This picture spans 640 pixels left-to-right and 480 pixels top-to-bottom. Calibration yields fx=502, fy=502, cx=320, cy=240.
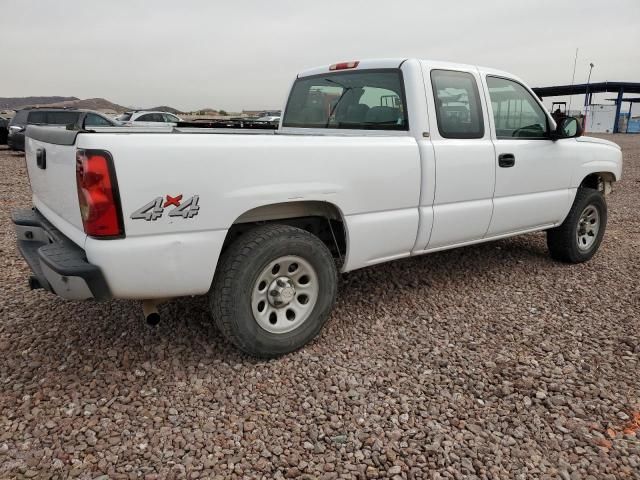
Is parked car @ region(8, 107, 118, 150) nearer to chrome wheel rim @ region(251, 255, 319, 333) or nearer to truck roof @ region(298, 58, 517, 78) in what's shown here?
truck roof @ region(298, 58, 517, 78)

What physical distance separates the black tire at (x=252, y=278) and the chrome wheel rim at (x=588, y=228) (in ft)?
11.0

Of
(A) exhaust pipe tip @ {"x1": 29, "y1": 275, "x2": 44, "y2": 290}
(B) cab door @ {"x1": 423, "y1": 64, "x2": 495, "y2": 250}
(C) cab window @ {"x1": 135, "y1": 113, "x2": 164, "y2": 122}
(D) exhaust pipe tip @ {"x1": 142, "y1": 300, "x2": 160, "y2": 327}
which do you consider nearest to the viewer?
(D) exhaust pipe tip @ {"x1": 142, "y1": 300, "x2": 160, "y2": 327}

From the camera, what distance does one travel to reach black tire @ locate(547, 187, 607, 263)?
4.97m

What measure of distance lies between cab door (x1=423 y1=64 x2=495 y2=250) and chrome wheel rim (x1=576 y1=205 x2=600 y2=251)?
1.76 m

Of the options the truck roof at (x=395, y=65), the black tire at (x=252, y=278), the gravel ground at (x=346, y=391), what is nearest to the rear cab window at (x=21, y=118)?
the gravel ground at (x=346, y=391)

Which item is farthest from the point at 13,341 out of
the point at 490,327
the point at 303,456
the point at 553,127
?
the point at 553,127

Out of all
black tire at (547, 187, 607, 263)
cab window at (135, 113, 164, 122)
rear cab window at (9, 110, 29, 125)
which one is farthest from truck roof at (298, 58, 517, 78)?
cab window at (135, 113, 164, 122)

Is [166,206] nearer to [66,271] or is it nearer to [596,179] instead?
[66,271]

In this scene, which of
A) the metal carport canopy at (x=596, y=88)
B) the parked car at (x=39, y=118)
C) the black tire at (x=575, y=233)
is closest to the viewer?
the black tire at (x=575, y=233)

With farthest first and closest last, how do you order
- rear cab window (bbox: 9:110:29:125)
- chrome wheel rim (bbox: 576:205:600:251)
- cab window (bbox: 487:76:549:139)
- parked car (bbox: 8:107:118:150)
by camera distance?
rear cab window (bbox: 9:110:29:125), parked car (bbox: 8:107:118:150), chrome wheel rim (bbox: 576:205:600:251), cab window (bbox: 487:76:549:139)

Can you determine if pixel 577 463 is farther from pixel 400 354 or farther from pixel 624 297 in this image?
pixel 624 297

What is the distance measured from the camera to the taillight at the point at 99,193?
236cm

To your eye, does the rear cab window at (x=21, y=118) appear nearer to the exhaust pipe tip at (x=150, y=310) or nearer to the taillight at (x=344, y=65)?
the taillight at (x=344, y=65)

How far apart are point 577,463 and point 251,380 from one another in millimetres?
1713
